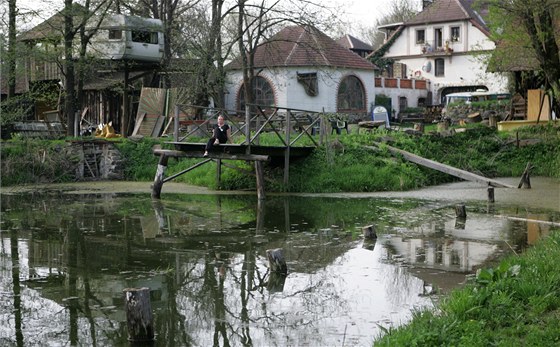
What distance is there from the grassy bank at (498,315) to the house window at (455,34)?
55.1 metres

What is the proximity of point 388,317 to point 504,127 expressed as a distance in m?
26.9

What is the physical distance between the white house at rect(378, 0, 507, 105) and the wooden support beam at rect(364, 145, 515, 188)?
116 ft

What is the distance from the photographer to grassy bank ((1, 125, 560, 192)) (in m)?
24.7

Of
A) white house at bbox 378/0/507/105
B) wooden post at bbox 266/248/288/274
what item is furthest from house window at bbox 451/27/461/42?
wooden post at bbox 266/248/288/274

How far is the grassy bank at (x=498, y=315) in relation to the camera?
24.7ft

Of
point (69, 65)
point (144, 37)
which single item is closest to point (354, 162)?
point (69, 65)

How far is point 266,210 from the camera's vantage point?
66.2ft

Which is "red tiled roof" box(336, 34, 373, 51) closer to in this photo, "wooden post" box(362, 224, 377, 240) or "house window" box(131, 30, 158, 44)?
"house window" box(131, 30, 158, 44)

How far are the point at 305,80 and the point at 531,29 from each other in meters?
27.9

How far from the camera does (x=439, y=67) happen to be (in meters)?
64.2

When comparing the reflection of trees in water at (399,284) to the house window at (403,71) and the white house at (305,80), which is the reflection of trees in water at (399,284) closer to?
the white house at (305,80)

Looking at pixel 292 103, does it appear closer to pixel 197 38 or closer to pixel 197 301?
pixel 197 38

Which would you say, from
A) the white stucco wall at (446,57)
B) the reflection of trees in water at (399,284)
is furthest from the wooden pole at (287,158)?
the white stucco wall at (446,57)

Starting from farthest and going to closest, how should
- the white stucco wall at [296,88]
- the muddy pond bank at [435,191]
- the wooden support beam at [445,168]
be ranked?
the white stucco wall at [296,88]
the wooden support beam at [445,168]
the muddy pond bank at [435,191]
